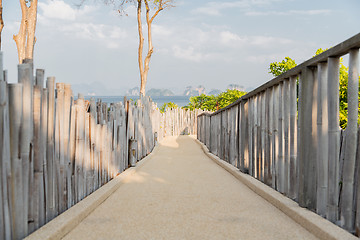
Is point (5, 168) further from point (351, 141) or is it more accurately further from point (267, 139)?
point (267, 139)

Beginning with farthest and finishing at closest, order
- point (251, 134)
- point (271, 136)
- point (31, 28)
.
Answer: point (31, 28), point (251, 134), point (271, 136)

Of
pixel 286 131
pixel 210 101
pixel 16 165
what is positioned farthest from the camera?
pixel 210 101

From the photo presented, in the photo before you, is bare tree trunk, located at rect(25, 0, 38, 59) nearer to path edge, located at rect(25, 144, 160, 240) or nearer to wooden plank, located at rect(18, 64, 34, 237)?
path edge, located at rect(25, 144, 160, 240)

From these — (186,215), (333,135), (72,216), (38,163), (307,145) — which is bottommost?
(186,215)

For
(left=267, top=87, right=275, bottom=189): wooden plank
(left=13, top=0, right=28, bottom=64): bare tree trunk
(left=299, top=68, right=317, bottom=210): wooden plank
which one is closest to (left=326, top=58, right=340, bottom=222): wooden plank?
(left=299, top=68, right=317, bottom=210): wooden plank

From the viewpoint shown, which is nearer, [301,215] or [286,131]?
[301,215]

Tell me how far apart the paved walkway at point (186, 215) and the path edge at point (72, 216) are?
0.06 m

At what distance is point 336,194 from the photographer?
2.62m

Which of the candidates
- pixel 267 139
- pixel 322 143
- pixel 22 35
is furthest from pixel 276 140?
pixel 22 35

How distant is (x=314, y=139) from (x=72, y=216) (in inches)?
88.1

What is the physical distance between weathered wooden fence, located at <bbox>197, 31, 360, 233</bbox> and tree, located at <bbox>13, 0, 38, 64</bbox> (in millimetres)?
9214

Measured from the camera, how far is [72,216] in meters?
2.98

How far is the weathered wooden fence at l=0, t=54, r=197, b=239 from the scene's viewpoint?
2293mm

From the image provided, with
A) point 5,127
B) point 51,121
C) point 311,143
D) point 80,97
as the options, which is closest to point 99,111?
point 80,97
